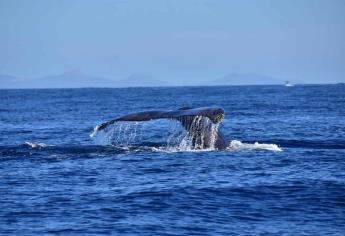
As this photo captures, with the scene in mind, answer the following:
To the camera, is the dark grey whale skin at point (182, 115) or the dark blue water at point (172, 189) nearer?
the dark blue water at point (172, 189)

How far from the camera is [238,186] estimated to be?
52.3 feet

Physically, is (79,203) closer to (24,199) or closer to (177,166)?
(24,199)

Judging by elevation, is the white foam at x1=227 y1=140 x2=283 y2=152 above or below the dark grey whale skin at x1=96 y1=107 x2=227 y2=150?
below

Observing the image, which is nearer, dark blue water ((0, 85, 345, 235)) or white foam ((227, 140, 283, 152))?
dark blue water ((0, 85, 345, 235))

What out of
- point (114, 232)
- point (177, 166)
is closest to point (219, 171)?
point (177, 166)

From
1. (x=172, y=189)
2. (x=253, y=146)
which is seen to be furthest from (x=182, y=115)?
(x=253, y=146)

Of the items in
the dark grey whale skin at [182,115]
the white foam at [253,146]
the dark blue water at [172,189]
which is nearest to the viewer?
the dark blue water at [172,189]

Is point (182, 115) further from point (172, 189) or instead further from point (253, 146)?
point (253, 146)

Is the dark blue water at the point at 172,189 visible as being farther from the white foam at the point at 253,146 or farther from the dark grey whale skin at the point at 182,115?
the dark grey whale skin at the point at 182,115

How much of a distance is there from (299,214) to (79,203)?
4286mm

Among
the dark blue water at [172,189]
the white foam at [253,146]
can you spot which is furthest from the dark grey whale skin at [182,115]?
the white foam at [253,146]

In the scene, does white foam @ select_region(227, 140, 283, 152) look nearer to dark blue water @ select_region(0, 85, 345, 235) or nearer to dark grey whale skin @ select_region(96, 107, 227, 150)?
dark blue water @ select_region(0, 85, 345, 235)

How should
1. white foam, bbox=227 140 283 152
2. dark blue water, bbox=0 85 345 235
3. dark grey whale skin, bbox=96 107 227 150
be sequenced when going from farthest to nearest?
white foam, bbox=227 140 283 152 → dark grey whale skin, bbox=96 107 227 150 → dark blue water, bbox=0 85 345 235

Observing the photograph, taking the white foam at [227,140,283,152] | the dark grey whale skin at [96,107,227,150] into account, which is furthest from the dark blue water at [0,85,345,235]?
the dark grey whale skin at [96,107,227,150]
